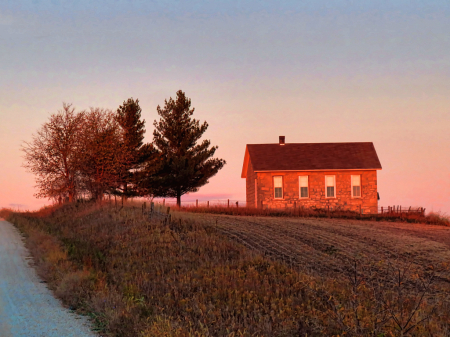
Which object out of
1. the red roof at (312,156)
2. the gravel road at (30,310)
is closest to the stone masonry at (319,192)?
the red roof at (312,156)

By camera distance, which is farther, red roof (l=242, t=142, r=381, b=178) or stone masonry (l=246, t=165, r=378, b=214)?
red roof (l=242, t=142, r=381, b=178)

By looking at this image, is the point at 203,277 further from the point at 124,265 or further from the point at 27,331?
the point at 27,331

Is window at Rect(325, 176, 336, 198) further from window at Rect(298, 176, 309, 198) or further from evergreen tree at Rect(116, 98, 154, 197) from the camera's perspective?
evergreen tree at Rect(116, 98, 154, 197)

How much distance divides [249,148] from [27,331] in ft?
112

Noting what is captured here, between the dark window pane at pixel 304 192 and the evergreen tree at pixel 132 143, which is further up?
the evergreen tree at pixel 132 143

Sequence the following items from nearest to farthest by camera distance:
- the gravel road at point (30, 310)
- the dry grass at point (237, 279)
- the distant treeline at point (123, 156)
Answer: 1. the gravel road at point (30, 310)
2. the dry grass at point (237, 279)
3. the distant treeline at point (123, 156)

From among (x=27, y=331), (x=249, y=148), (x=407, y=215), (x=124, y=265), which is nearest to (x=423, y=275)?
(x=124, y=265)

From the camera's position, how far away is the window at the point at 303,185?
3788cm

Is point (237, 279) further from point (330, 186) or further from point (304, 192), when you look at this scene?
point (330, 186)

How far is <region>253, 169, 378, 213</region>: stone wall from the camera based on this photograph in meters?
37.6

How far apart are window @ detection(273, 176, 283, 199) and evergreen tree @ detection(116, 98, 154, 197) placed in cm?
1308

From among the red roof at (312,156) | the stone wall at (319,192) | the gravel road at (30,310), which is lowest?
the gravel road at (30,310)

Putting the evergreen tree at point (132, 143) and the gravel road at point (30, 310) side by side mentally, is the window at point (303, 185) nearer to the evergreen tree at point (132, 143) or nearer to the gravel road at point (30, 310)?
the evergreen tree at point (132, 143)

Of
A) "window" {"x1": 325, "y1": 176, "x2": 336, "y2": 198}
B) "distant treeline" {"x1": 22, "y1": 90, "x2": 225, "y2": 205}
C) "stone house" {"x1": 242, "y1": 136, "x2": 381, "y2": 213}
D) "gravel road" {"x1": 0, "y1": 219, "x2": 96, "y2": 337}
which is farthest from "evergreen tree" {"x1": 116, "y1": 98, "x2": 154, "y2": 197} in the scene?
"gravel road" {"x1": 0, "y1": 219, "x2": 96, "y2": 337}
